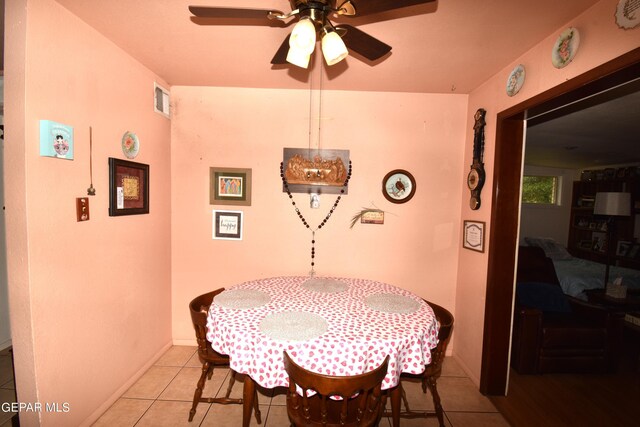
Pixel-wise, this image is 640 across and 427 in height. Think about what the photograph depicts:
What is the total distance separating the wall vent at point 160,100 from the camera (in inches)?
96.0

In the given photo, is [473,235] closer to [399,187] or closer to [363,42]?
[399,187]

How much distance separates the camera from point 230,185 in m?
2.72

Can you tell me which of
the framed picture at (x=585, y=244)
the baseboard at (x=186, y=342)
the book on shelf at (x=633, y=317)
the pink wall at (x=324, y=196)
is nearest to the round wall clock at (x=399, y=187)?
the pink wall at (x=324, y=196)

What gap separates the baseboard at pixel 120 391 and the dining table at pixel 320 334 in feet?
3.48

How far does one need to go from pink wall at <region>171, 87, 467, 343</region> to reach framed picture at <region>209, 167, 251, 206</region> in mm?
62

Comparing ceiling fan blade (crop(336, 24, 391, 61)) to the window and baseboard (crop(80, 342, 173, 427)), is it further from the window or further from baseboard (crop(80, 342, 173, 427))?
the window

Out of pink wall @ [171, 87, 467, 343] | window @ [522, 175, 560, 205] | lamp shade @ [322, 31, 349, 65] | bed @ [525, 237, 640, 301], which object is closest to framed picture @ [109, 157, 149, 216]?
pink wall @ [171, 87, 467, 343]

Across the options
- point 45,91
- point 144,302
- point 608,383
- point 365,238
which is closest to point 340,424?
point 365,238

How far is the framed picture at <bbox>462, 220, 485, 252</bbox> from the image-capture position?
92.0 inches

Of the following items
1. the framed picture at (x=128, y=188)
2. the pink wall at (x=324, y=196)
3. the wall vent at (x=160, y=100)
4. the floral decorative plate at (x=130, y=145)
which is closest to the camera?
the framed picture at (x=128, y=188)

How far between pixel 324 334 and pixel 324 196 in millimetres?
1520

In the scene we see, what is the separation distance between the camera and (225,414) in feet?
6.44

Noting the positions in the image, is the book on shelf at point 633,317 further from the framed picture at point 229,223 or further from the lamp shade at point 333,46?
the framed picture at point 229,223

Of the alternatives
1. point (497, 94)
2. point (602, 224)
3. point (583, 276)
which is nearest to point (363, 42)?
point (497, 94)
